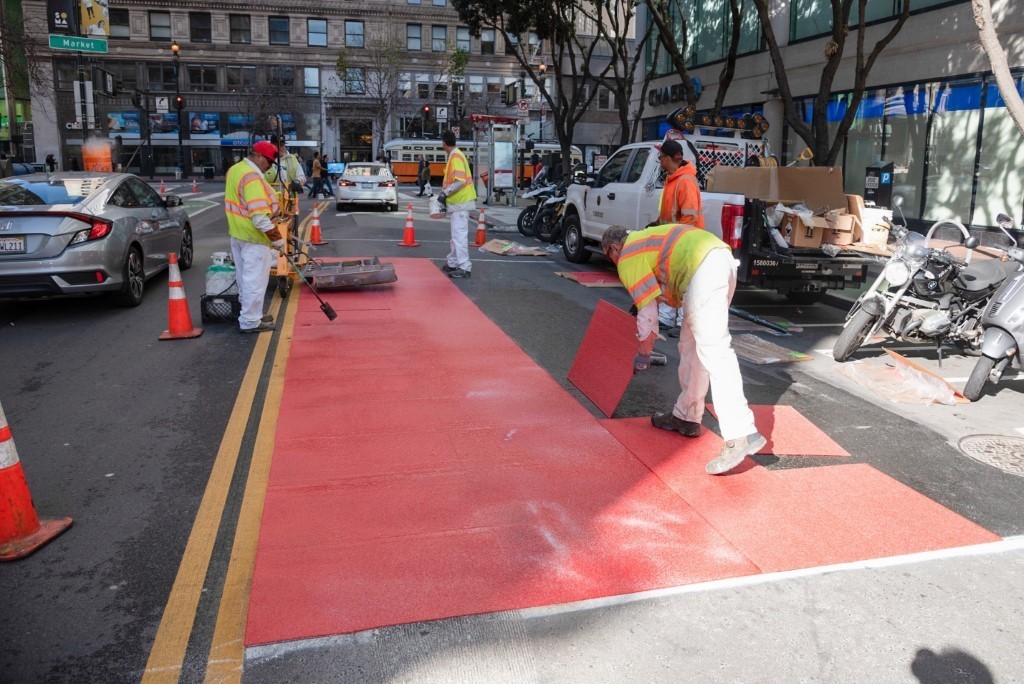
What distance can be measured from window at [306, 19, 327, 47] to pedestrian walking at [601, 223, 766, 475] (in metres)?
63.3

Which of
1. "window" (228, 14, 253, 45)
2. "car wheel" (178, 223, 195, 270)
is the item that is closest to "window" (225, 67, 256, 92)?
"window" (228, 14, 253, 45)

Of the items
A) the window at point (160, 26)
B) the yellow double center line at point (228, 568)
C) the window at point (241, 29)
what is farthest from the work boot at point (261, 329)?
the window at point (160, 26)

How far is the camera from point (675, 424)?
5.86m

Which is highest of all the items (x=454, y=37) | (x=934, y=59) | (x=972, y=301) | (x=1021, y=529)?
(x=454, y=37)

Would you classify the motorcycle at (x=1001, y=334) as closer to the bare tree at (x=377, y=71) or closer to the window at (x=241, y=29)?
the bare tree at (x=377, y=71)

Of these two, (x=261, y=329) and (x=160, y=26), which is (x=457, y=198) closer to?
(x=261, y=329)

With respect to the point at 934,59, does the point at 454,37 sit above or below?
above

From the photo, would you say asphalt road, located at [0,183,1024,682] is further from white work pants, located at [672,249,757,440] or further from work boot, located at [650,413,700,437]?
white work pants, located at [672,249,757,440]

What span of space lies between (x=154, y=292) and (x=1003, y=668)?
34.0 ft

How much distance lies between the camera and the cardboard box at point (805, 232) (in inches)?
383

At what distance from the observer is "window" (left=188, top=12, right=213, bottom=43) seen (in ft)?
201

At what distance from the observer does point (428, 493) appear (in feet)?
15.5

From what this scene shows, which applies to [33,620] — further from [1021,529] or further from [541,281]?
[541,281]

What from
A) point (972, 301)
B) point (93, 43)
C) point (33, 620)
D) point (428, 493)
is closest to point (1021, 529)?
point (428, 493)
